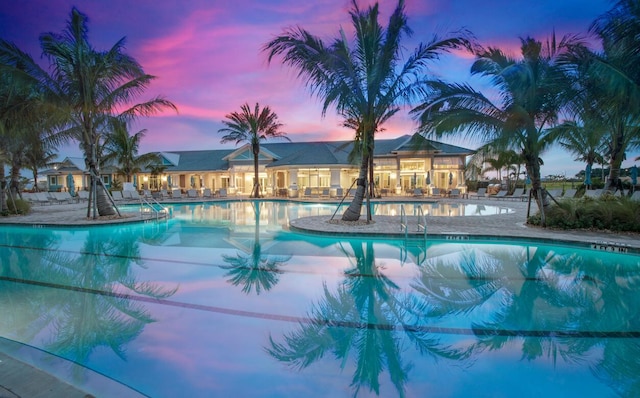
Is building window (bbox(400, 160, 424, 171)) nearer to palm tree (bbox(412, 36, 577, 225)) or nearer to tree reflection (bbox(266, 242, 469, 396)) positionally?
palm tree (bbox(412, 36, 577, 225))

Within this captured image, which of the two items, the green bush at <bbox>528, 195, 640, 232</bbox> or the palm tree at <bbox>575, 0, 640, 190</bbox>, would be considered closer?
the palm tree at <bbox>575, 0, 640, 190</bbox>

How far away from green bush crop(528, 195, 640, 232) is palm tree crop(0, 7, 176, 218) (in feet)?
48.2

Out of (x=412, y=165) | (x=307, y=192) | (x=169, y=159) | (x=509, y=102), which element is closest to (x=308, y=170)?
(x=307, y=192)

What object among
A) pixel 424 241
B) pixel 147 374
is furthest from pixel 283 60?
pixel 147 374

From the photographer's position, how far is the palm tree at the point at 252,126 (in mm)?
26391

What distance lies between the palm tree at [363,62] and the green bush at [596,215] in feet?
19.4

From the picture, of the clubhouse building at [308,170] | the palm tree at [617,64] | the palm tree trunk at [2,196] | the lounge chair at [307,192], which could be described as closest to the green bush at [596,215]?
the palm tree at [617,64]

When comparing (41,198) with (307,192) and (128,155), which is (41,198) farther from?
(307,192)

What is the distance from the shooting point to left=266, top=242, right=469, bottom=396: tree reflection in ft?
11.1

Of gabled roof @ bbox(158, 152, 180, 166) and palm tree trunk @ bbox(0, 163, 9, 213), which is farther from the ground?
gabled roof @ bbox(158, 152, 180, 166)

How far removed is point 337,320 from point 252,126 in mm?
23666

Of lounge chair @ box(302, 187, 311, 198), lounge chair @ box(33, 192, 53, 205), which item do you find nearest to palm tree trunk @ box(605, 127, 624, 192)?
lounge chair @ box(302, 187, 311, 198)

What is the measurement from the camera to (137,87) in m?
13.8

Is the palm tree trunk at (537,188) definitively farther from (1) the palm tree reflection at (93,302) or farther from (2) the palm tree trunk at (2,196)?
(2) the palm tree trunk at (2,196)
